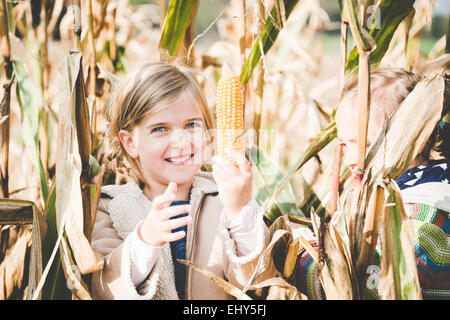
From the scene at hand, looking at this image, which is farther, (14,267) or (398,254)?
(14,267)

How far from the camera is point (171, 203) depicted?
0.99 m

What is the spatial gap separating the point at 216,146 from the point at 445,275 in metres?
0.58

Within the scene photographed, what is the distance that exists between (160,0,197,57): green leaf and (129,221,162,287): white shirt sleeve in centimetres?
39

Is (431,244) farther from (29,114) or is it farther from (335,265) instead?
(29,114)

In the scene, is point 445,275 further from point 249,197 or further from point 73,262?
point 73,262

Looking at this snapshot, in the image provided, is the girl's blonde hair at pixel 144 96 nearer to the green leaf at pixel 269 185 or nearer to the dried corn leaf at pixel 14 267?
the green leaf at pixel 269 185

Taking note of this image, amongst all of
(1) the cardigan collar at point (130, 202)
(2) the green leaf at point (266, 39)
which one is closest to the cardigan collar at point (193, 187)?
(1) the cardigan collar at point (130, 202)

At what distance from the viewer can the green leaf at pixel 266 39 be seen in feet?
3.07

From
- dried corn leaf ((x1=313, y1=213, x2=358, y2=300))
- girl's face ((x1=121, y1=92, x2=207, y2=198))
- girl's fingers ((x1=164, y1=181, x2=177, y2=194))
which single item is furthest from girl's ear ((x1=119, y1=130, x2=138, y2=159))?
dried corn leaf ((x1=313, y1=213, x2=358, y2=300))

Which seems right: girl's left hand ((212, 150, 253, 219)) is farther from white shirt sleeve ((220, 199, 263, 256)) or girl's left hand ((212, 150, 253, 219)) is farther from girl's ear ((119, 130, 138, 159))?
girl's ear ((119, 130, 138, 159))

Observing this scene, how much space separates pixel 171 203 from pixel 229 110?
0.82ft

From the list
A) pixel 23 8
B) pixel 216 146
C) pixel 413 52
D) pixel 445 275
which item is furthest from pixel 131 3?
pixel 445 275

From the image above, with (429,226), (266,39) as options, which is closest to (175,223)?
(266,39)
